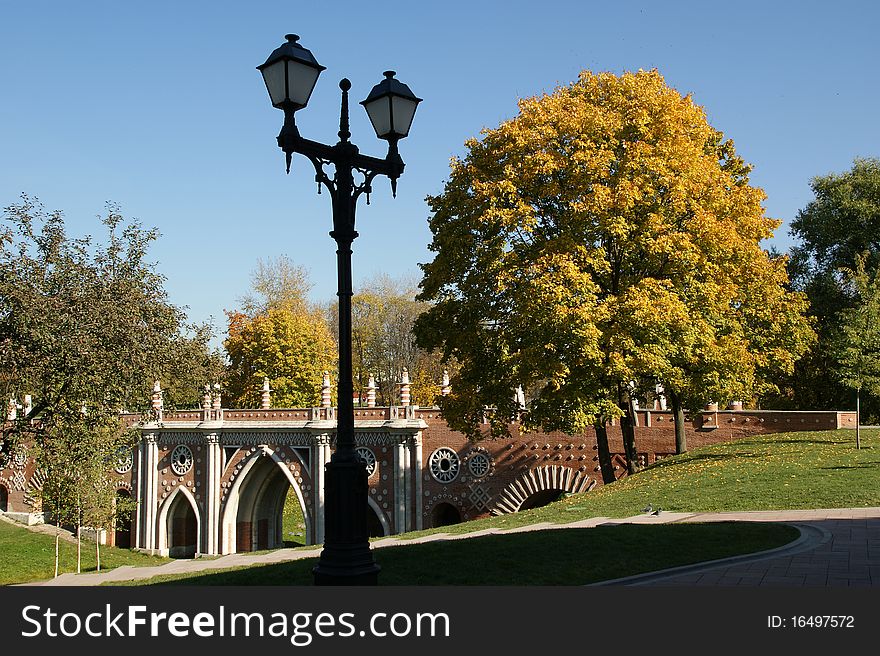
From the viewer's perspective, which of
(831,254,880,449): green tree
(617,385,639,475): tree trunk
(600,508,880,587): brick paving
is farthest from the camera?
(617,385,639,475): tree trunk

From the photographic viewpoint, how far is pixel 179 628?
720 cm

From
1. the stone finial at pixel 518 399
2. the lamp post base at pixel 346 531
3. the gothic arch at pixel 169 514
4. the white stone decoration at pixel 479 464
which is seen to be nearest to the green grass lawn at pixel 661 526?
the lamp post base at pixel 346 531

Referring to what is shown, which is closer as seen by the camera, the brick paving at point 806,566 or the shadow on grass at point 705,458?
the brick paving at point 806,566

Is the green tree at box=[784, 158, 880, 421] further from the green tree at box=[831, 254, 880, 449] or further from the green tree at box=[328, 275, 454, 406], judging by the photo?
the green tree at box=[328, 275, 454, 406]

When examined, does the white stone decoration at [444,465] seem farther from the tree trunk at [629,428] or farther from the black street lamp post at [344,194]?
the black street lamp post at [344,194]

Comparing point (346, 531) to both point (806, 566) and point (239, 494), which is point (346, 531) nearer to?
point (806, 566)

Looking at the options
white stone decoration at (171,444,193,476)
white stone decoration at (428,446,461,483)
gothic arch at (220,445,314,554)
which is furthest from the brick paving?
white stone decoration at (171,444,193,476)

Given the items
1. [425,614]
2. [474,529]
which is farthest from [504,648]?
[474,529]

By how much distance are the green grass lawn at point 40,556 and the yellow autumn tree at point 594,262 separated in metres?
20.3

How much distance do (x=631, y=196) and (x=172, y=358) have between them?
12.5 metres

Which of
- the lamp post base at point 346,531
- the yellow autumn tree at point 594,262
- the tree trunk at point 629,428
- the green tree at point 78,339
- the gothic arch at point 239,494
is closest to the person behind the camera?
the lamp post base at point 346,531

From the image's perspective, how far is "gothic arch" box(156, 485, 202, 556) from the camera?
44.2 meters

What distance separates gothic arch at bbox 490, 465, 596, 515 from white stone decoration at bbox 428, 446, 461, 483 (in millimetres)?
2420

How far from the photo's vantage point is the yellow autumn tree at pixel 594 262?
2119 cm
